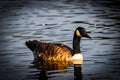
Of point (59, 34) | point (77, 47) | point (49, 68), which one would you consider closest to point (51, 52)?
point (77, 47)

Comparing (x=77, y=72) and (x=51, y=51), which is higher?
(x=51, y=51)

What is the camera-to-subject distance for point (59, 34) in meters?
28.0

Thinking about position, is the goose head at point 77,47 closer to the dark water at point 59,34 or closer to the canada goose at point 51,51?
the canada goose at point 51,51

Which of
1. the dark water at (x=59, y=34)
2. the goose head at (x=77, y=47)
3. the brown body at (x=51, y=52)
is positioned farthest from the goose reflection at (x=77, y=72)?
the brown body at (x=51, y=52)

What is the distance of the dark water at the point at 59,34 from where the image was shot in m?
20.3

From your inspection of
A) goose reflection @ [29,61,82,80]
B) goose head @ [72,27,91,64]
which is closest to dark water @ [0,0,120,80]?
goose reflection @ [29,61,82,80]

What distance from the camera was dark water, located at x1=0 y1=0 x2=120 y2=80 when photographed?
20.3 metres

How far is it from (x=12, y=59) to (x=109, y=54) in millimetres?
4079

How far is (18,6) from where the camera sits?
40.2 metres

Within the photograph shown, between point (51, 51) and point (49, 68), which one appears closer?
point (49, 68)

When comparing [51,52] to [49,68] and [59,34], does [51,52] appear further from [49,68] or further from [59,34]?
[59,34]

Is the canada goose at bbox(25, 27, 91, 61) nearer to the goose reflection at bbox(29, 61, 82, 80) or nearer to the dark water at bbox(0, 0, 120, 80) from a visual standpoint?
the goose reflection at bbox(29, 61, 82, 80)

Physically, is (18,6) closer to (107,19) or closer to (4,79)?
(107,19)

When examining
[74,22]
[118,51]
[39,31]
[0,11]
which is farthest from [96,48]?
[0,11]
